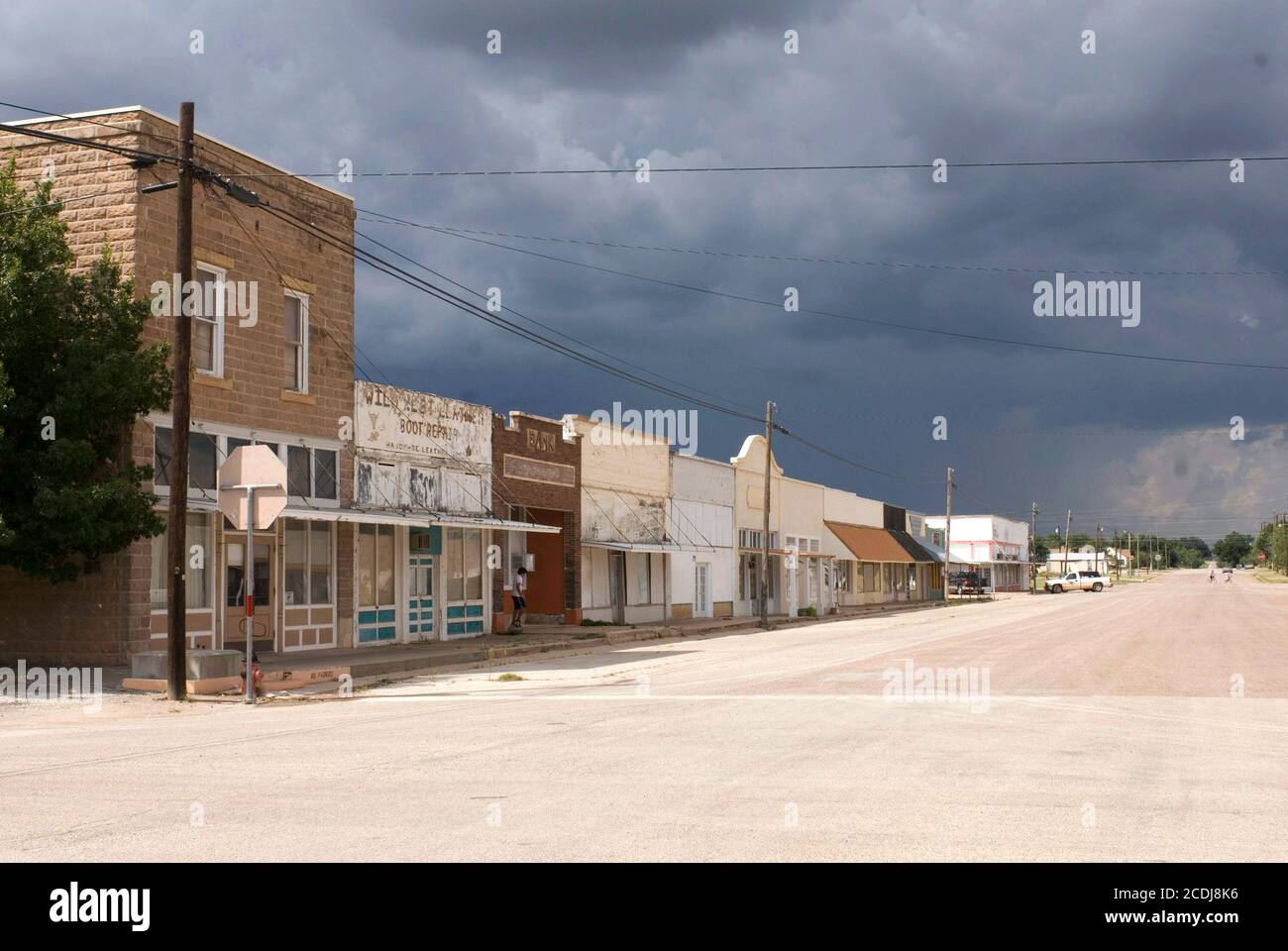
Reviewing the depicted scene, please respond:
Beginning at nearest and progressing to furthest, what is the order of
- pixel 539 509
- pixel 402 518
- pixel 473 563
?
1. pixel 402 518
2. pixel 473 563
3. pixel 539 509

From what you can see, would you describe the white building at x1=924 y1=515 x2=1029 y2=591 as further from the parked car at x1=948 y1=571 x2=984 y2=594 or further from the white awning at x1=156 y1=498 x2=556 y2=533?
the white awning at x1=156 y1=498 x2=556 y2=533

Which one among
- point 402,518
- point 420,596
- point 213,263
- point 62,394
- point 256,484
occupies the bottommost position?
point 420,596

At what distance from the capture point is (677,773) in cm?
1012

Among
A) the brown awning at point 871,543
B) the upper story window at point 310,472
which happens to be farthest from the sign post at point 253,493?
the brown awning at point 871,543

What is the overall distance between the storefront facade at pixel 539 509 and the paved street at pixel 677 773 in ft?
44.7

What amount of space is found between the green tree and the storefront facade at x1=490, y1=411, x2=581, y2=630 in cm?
1453

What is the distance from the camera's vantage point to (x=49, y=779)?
400 inches

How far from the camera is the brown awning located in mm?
65875

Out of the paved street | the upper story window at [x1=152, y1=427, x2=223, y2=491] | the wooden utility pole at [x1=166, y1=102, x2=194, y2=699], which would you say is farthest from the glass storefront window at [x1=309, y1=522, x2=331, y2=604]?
the wooden utility pole at [x1=166, y1=102, x2=194, y2=699]

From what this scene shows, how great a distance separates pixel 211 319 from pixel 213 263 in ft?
3.37

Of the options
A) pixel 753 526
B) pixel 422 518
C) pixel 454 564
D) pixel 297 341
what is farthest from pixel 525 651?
pixel 753 526

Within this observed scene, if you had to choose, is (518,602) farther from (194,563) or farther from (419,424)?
(194,563)

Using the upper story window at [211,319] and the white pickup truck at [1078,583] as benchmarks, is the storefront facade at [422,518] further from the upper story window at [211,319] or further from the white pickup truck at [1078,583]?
the white pickup truck at [1078,583]
